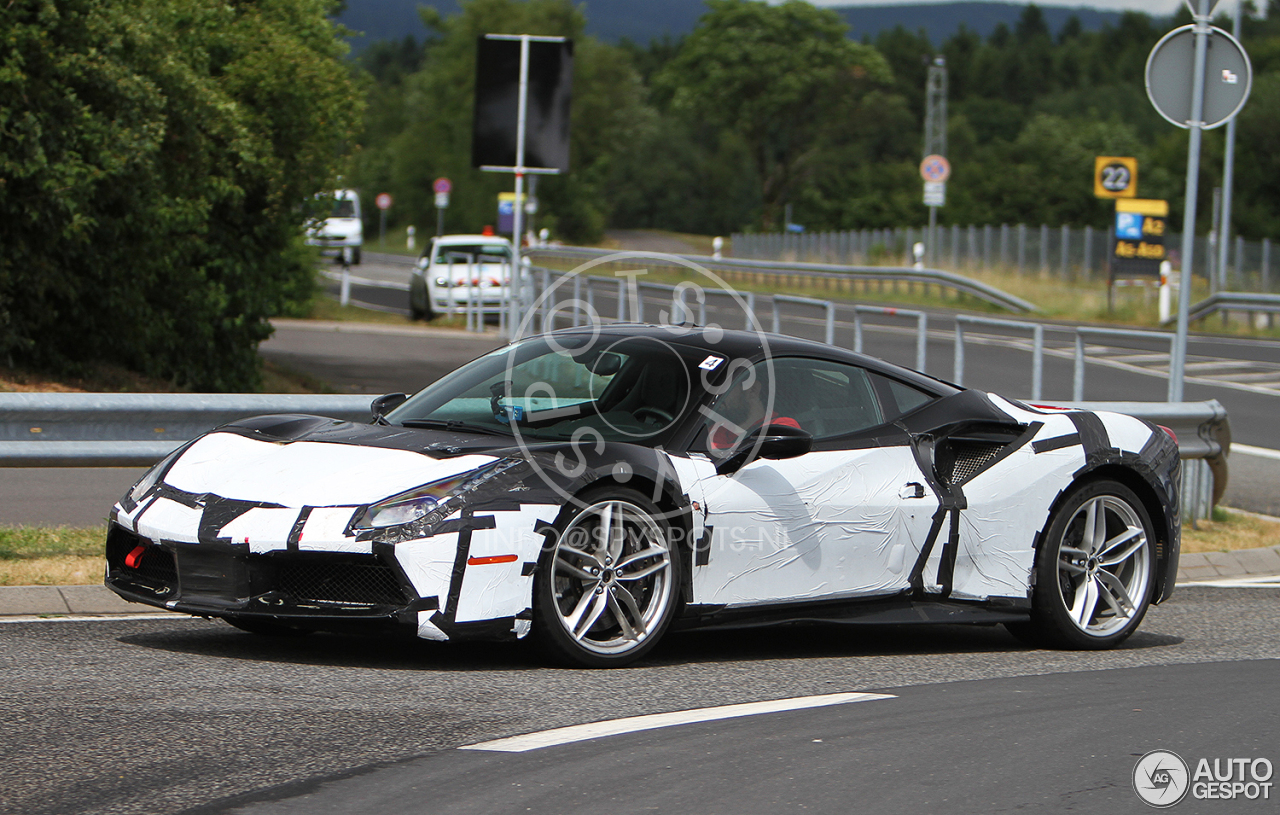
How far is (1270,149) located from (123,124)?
6874 centimetres

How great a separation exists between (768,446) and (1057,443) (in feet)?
5.34

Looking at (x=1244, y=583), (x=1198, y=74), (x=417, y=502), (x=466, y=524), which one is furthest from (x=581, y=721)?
(x=1198, y=74)

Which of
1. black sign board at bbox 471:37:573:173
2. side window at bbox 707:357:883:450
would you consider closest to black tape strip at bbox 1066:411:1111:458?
side window at bbox 707:357:883:450

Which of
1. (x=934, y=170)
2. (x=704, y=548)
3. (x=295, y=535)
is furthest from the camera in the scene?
(x=934, y=170)

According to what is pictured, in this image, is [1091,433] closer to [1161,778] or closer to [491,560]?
[1161,778]

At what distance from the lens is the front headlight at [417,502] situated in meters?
5.58

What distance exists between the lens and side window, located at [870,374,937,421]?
6895 mm

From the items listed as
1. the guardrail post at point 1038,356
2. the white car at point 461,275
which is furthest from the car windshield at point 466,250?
the guardrail post at point 1038,356

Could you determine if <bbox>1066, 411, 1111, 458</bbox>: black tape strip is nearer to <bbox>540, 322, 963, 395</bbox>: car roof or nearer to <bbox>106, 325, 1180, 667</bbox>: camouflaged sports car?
<bbox>106, 325, 1180, 667</bbox>: camouflaged sports car

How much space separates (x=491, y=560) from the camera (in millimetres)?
5656

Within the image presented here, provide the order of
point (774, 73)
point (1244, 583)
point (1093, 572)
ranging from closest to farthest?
point (1093, 572), point (1244, 583), point (774, 73)

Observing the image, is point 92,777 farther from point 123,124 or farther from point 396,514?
point 123,124
